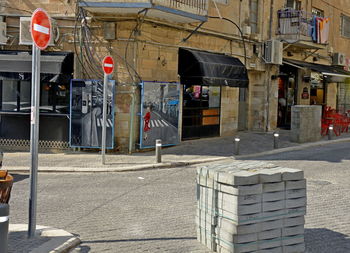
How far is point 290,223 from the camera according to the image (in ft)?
19.6

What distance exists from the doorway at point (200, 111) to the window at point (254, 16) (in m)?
4.21

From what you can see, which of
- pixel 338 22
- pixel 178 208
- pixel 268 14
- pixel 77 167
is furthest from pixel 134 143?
pixel 338 22

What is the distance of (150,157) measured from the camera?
14289mm

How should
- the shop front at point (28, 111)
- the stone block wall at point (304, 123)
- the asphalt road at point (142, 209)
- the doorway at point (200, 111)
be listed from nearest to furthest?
the asphalt road at point (142, 209), the shop front at point (28, 111), the doorway at point (200, 111), the stone block wall at point (304, 123)

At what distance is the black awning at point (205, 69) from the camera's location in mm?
16375

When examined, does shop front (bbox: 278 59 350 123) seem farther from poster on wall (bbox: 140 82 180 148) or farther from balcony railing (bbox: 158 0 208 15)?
poster on wall (bbox: 140 82 180 148)

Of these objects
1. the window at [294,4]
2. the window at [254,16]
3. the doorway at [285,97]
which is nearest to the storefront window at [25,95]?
the window at [254,16]

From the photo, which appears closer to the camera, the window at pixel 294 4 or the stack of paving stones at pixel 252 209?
the stack of paving stones at pixel 252 209

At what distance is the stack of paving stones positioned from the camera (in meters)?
5.63

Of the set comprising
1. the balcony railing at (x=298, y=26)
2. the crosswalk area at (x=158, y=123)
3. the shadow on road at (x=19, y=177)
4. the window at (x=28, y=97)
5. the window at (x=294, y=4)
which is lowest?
the shadow on road at (x=19, y=177)

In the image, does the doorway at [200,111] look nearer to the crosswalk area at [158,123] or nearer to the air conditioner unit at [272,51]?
the crosswalk area at [158,123]

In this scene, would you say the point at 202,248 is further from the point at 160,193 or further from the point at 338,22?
the point at 338,22

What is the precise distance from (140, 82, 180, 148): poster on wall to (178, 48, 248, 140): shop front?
0.96 m

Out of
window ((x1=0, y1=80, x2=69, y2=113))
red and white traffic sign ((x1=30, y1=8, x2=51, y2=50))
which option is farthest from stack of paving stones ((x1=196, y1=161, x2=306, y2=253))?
window ((x1=0, y1=80, x2=69, y2=113))
